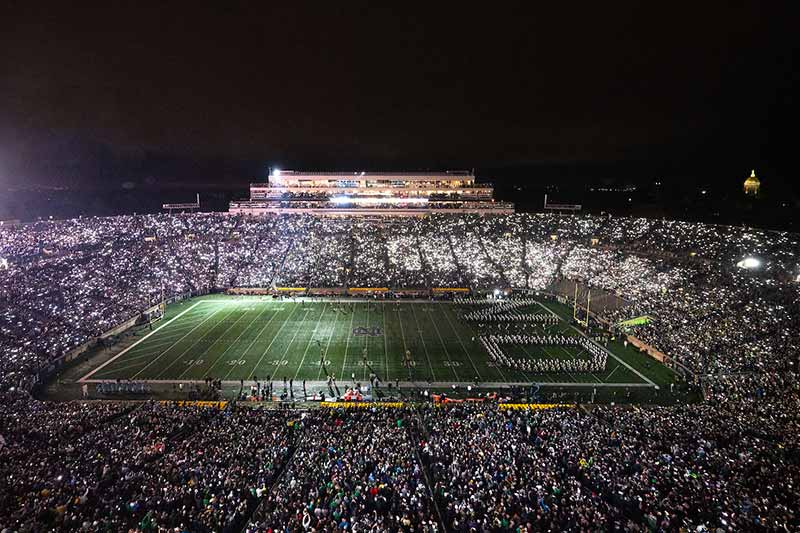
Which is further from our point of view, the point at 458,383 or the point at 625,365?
the point at 625,365

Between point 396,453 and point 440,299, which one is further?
point 440,299

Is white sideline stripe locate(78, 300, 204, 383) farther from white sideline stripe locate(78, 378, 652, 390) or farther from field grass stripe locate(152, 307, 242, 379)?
field grass stripe locate(152, 307, 242, 379)

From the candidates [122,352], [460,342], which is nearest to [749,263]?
[460,342]

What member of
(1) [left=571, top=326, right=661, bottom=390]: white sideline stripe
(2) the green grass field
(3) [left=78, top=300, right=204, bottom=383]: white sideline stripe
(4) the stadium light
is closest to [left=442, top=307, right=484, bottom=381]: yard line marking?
(2) the green grass field

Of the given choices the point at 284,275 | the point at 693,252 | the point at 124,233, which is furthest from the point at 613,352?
the point at 124,233

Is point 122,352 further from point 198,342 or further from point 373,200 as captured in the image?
point 373,200

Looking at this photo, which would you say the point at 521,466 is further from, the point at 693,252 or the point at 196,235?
the point at 196,235
